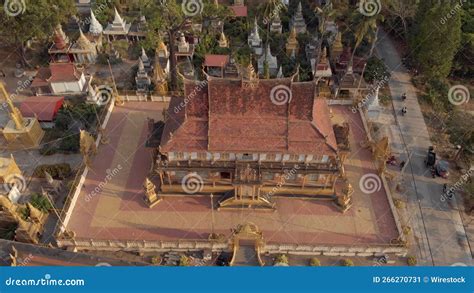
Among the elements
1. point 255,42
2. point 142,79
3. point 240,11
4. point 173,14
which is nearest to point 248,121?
point 173,14

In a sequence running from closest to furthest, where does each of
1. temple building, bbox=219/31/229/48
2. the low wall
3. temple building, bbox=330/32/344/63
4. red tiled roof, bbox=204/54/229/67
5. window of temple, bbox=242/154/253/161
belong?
the low wall, window of temple, bbox=242/154/253/161, red tiled roof, bbox=204/54/229/67, temple building, bbox=330/32/344/63, temple building, bbox=219/31/229/48

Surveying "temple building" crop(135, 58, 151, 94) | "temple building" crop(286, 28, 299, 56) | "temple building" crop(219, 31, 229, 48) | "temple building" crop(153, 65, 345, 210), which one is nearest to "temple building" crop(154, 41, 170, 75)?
"temple building" crop(135, 58, 151, 94)

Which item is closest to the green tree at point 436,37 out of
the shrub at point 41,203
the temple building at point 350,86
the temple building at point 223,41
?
the temple building at point 350,86

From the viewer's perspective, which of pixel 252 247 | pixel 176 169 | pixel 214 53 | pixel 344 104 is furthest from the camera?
pixel 214 53

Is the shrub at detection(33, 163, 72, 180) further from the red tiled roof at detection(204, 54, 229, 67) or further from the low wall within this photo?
the red tiled roof at detection(204, 54, 229, 67)

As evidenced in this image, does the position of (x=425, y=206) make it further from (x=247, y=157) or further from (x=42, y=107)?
(x=42, y=107)

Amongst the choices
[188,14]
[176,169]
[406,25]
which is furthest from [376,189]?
[406,25]

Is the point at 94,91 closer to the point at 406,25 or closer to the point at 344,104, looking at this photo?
the point at 344,104
